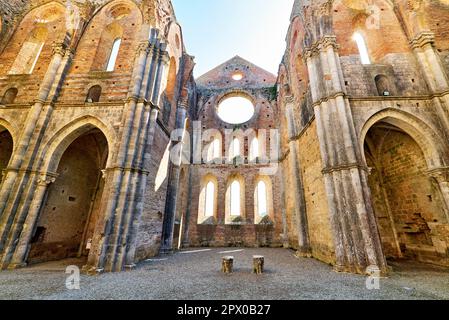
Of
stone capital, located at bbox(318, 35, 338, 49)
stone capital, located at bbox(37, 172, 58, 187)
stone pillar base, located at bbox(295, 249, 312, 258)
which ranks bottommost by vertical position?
stone pillar base, located at bbox(295, 249, 312, 258)

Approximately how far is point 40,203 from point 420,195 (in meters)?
15.2

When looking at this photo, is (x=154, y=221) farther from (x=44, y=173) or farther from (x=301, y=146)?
(x=301, y=146)

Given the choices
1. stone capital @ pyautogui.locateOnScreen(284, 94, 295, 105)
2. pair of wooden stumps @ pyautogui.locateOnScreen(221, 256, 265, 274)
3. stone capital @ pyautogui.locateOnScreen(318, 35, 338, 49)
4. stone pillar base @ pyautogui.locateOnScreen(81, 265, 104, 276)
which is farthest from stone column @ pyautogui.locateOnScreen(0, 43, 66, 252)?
stone capital @ pyautogui.locateOnScreen(284, 94, 295, 105)

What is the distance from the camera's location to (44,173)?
766cm

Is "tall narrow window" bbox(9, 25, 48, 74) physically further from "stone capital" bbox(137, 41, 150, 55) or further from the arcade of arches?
"stone capital" bbox(137, 41, 150, 55)

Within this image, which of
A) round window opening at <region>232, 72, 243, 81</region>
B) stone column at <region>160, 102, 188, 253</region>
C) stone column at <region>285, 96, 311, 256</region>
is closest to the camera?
stone column at <region>285, 96, 311, 256</region>

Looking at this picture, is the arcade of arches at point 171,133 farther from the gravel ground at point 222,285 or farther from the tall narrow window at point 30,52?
the gravel ground at point 222,285

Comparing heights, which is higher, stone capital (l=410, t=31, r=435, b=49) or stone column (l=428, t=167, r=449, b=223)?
stone capital (l=410, t=31, r=435, b=49)

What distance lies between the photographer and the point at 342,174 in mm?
6703

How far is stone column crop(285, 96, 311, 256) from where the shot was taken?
31.9 feet

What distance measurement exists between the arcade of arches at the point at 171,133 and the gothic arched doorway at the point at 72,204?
57 millimetres

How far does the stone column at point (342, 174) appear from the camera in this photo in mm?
6035

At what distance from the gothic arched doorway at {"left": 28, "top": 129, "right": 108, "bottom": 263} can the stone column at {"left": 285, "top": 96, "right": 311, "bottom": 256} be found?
1048cm

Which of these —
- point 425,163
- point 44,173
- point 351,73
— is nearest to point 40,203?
point 44,173
